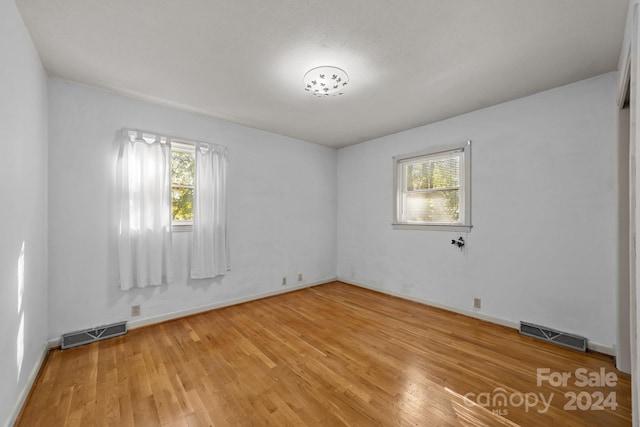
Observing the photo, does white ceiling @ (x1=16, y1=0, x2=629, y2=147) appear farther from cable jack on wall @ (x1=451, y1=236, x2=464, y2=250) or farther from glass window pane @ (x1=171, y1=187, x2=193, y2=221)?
cable jack on wall @ (x1=451, y1=236, x2=464, y2=250)

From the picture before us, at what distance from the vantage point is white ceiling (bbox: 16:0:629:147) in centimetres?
174

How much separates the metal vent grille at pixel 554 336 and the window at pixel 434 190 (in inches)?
48.6

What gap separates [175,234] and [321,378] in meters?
2.48

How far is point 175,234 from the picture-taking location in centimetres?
334

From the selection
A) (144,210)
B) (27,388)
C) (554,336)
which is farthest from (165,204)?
(554,336)

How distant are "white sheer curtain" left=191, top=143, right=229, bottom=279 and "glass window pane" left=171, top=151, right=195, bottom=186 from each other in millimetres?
122

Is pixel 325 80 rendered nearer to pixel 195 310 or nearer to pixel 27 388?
pixel 195 310

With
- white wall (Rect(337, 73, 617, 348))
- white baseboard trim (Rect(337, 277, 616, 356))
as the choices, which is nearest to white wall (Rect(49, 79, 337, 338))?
white baseboard trim (Rect(337, 277, 616, 356))

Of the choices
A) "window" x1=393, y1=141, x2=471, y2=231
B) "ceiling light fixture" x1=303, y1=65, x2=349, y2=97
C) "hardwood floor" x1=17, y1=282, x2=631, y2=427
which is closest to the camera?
"hardwood floor" x1=17, y1=282, x2=631, y2=427

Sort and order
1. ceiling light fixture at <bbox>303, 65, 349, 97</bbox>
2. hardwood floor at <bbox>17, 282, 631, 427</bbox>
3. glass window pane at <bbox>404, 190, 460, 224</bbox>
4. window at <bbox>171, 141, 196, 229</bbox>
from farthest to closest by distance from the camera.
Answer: glass window pane at <bbox>404, 190, 460, 224</bbox>, window at <bbox>171, 141, 196, 229</bbox>, ceiling light fixture at <bbox>303, 65, 349, 97</bbox>, hardwood floor at <bbox>17, 282, 631, 427</bbox>

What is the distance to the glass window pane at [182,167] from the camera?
11.1 feet

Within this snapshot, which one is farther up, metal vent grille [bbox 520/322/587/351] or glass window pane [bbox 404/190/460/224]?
glass window pane [bbox 404/190/460/224]

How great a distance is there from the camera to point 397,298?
4.15 m

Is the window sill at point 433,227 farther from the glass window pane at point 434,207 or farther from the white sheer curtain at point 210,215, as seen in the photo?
the white sheer curtain at point 210,215
